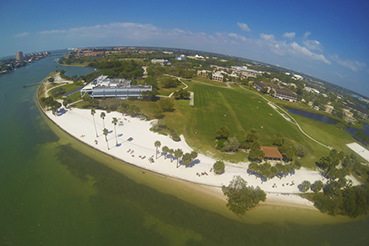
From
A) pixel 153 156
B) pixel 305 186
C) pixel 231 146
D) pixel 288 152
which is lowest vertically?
pixel 153 156

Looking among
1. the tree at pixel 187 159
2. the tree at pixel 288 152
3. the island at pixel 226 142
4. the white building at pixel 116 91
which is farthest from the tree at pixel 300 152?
the white building at pixel 116 91

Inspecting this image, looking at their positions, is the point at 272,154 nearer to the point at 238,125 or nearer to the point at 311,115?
the point at 238,125

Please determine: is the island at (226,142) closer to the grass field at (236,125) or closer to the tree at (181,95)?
the grass field at (236,125)


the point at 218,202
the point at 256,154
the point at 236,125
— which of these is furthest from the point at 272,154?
the point at 236,125

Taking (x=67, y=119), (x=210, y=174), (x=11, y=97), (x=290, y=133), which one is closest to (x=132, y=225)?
(x=210, y=174)

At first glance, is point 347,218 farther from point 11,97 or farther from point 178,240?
point 11,97

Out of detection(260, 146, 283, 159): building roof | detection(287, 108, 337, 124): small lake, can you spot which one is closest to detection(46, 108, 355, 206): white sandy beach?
detection(260, 146, 283, 159): building roof
